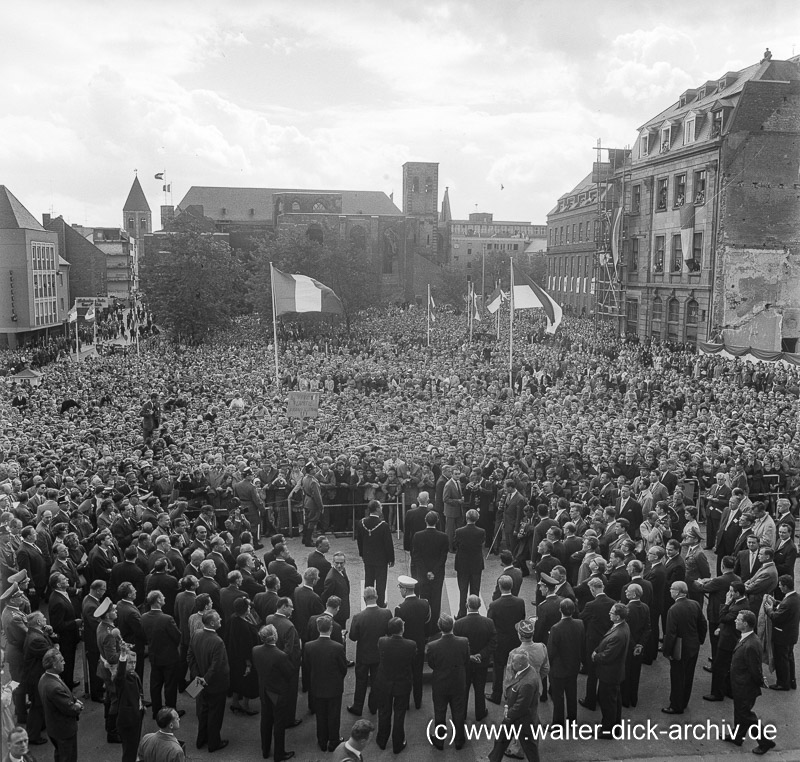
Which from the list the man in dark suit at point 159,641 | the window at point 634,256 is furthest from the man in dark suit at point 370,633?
the window at point 634,256

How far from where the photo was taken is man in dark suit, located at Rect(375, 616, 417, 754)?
7578mm

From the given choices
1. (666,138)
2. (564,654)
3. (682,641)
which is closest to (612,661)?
(564,654)

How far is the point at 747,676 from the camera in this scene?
759cm

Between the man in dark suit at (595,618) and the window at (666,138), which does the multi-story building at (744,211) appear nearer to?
the window at (666,138)

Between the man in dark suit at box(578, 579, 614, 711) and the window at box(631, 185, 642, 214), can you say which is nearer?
the man in dark suit at box(578, 579, 614, 711)

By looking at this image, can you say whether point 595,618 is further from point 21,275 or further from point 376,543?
point 21,275

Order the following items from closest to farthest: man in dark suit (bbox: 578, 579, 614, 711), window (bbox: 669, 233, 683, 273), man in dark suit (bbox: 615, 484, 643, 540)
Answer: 1. man in dark suit (bbox: 578, 579, 614, 711)
2. man in dark suit (bbox: 615, 484, 643, 540)
3. window (bbox: 669, 233, 683, 273)

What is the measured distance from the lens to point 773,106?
126ft

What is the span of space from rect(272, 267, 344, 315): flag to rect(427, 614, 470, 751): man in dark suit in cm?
1687

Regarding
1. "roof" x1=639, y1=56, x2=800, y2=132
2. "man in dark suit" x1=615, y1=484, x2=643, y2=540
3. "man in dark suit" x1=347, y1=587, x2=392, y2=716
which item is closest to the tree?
"roof" x1=639, y1=56, x2=800, y2=132

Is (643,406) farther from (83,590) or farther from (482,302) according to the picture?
(482,302)

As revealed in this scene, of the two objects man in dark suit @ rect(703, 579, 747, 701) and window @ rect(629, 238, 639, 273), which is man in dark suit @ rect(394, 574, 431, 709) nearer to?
man in dark suit @ rect(703, 579, 747, 701)

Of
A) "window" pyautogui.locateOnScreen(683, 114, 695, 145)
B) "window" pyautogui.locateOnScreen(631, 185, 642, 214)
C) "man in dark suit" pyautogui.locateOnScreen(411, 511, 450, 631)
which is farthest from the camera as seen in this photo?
"window" pyautogui.locateOnScreen(631, 185, 642, 214)

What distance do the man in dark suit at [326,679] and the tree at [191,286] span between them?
119ft
